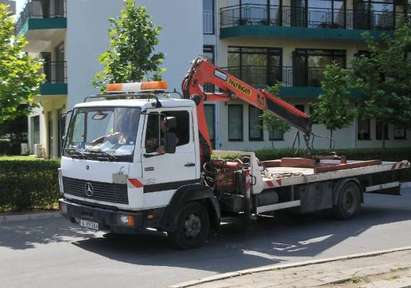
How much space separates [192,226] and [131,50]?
839 cm

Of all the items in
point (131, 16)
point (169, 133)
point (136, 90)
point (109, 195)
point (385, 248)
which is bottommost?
point (385, 248)

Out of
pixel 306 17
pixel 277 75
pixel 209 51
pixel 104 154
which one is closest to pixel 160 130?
pixel 104 154

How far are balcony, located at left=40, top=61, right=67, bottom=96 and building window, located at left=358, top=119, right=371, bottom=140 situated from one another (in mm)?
15124

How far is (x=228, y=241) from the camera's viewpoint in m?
11.6

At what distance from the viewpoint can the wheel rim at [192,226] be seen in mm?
10781

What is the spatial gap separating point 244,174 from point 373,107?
1317cm

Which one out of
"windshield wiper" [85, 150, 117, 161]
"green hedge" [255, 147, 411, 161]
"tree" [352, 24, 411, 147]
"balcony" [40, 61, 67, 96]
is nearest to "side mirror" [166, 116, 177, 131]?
"windshield wiper" [85, 150, 117, 161]

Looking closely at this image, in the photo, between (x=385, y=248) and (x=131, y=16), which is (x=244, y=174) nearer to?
(x=385, y=248)

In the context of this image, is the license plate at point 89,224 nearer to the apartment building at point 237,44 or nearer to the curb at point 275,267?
the curb at point 275,267

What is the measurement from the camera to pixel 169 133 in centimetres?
1045

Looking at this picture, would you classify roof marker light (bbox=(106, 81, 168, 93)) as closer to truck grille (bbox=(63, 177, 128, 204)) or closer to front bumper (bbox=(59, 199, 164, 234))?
truck grille (bbox=(63, 177, 128, 204))

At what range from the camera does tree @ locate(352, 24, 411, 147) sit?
23.6m

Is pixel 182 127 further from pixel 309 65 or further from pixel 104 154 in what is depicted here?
pixel 309 65

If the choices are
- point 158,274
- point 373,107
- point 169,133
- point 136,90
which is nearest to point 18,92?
point 136,90
